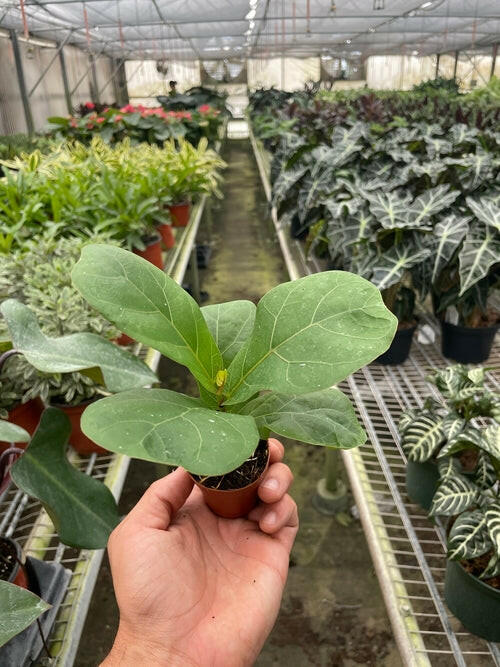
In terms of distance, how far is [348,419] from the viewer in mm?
738

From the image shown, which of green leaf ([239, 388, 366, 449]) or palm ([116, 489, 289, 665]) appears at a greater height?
green leaf ([239, 388, 366, 449])

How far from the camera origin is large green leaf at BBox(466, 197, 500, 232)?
190cm

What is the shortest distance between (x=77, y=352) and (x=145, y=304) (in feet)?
0.53

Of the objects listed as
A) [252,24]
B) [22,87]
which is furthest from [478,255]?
[252,24]

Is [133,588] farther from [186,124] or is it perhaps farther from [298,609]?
A: [186,124]

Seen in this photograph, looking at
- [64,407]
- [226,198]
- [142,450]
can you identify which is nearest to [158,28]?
[226,198]

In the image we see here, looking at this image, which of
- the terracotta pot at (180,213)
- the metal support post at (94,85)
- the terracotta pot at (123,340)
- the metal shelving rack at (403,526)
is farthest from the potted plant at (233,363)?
the metal support post at (94,85)

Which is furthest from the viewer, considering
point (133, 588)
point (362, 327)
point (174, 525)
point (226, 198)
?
point (226, 198)

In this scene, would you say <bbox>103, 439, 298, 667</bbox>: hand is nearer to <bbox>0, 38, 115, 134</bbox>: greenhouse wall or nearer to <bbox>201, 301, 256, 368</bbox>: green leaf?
<bbox>201, 301, 256, 368</bbox>: green leaf

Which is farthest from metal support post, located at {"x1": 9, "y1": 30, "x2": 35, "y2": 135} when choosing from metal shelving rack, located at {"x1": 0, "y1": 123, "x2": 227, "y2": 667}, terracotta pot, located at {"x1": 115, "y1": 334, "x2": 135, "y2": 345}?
metal shelving rack, located at {"x1": 0, "y1": 123, "x2": 227, "y2": 667}

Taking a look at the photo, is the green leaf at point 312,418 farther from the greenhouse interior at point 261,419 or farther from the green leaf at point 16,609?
the green leaf at point 16,609

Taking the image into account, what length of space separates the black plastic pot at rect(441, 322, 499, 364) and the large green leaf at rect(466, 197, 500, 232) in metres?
0.42

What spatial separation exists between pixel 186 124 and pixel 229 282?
2.08 meters

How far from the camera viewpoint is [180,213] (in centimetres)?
353
